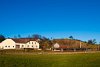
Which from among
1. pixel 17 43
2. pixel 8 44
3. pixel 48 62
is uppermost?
pixel 17 43

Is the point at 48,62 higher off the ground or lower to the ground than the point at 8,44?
lower

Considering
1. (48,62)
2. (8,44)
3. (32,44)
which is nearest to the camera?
(48,62)

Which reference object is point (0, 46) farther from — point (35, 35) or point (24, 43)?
point (35, 35)

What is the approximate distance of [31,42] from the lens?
138250 mm

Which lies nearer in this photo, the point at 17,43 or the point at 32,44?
the point at 17,43

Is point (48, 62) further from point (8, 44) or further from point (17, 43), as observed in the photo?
point (8, 44)

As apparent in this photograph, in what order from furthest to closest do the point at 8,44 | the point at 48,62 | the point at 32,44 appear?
the point at 32,44 < the point at 8,44 < the point at 48,62

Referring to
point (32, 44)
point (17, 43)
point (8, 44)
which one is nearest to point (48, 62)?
point (17, 43)

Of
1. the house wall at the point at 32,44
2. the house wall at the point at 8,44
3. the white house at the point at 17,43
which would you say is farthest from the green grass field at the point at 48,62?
the house wall at the point at 32,44

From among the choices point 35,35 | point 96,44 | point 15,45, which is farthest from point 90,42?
point 15,45

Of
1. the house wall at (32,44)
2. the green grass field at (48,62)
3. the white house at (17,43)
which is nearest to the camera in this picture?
the green grass field at (48,62)

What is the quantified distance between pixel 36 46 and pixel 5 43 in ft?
55.7

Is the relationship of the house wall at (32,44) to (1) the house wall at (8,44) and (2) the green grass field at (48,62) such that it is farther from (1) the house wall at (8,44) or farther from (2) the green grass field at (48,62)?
(2) the green grass field at (48,62)

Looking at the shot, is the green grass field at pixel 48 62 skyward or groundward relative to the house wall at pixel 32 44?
groundward
